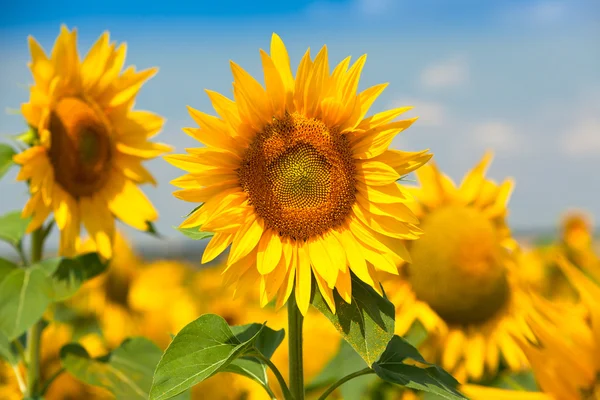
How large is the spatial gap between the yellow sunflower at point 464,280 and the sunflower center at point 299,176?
5.93ft

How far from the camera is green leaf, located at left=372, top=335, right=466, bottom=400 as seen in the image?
1680 mm

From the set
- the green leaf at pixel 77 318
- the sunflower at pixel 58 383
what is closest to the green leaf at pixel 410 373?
the sunflower at pixel 58 383

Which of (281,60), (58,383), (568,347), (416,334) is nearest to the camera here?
(568,347)

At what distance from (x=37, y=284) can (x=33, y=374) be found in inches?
18.0

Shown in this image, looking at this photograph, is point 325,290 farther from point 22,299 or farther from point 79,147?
point 79,147

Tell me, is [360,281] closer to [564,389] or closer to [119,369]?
[564,389]

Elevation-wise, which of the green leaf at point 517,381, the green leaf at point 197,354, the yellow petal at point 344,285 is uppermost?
the yellow petal at point 344,285

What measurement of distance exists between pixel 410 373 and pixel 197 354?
57cm

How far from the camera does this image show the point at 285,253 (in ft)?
6.06

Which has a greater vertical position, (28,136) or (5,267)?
(28,136)

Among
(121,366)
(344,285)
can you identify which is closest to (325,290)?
(344,285)

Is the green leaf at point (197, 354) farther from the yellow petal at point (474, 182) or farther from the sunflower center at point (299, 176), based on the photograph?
the yellow petal at point (474, 182)

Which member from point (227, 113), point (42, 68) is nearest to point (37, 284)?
point (42, 68)

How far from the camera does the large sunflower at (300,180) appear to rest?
1779 millimetres
